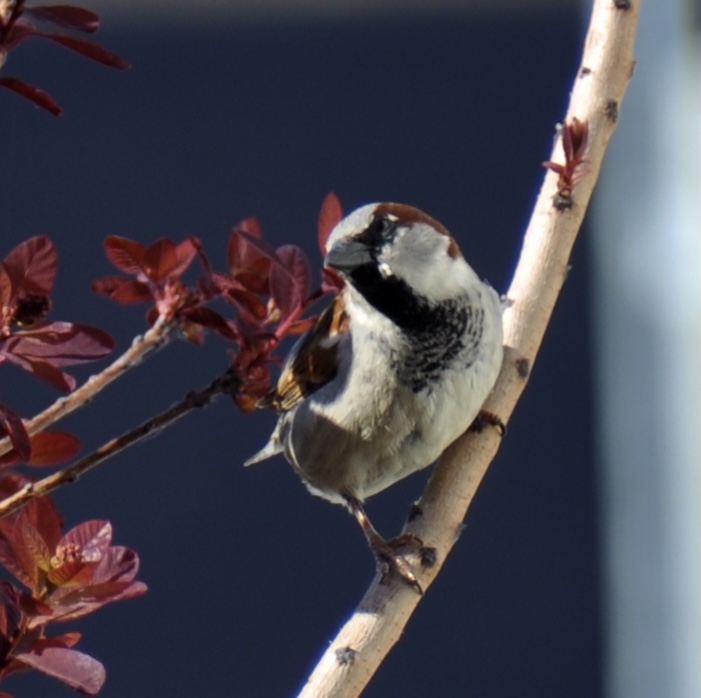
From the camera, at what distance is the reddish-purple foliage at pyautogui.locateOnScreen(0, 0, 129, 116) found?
102 centimetres

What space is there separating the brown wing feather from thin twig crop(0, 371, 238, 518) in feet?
2.77

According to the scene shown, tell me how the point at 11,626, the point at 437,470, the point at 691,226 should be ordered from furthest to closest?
the point at 691,226 < the point at 437,470 < the point at 11,626

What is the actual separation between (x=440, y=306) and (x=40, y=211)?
239cm

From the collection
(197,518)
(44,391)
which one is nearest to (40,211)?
(44,391)

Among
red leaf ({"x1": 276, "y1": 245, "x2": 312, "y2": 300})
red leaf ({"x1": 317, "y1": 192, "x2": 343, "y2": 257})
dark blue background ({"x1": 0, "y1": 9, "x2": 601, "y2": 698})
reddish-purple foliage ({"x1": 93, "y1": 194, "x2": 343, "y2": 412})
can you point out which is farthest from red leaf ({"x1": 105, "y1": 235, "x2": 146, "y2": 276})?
dark blue background ({"x1": 0, "y1": 9, "x2": 601, "y2": 698})

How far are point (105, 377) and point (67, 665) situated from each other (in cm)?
23

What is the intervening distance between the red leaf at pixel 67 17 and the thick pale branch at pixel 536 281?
731mm

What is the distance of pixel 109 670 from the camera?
3842mm

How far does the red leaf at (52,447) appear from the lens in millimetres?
1143

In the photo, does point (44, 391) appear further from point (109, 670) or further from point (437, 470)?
point (437, 470)

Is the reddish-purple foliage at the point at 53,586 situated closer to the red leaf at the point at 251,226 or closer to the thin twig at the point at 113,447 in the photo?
the thin twig at the point at 113,447

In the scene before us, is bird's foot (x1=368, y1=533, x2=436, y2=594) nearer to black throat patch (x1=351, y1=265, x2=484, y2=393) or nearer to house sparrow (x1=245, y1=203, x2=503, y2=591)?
house sparrow (x1=245, y1=203, x2=503, y2=591)

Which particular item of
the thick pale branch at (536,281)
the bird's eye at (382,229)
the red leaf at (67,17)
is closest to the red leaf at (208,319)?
the red leaf at (67,17)

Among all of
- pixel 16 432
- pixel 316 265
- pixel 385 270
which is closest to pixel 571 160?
pixel 385 270
